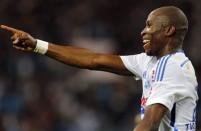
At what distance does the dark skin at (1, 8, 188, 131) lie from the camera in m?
4.25

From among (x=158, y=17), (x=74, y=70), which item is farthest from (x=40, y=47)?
(x=74, y=70)

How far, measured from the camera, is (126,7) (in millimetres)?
10719

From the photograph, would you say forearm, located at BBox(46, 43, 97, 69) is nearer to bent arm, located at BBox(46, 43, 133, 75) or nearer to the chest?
bent arm, located at BBox(46, 43, 133, 75)

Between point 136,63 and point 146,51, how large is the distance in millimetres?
412

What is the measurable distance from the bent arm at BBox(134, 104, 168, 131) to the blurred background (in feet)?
15.9

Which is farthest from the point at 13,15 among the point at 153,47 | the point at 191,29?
the point at 153,47

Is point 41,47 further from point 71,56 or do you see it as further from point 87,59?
point 87,59

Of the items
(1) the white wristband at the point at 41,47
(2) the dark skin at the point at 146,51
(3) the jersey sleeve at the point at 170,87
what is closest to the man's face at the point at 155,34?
(2) the dark skin at the point at 146,51

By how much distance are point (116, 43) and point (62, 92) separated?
3.57 feet

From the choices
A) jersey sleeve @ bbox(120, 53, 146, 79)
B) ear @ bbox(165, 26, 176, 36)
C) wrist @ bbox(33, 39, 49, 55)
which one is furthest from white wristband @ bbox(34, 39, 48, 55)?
ear @ bbox(165, 26, 176, 36)

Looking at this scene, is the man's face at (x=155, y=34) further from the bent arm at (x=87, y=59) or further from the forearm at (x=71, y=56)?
the forearm at (x=71, y=56)

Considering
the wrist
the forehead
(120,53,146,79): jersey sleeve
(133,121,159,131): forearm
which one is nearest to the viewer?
(133,121,159,131): forearm

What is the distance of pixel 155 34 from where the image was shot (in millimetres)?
4676

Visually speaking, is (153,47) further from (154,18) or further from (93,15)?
(93,15)
